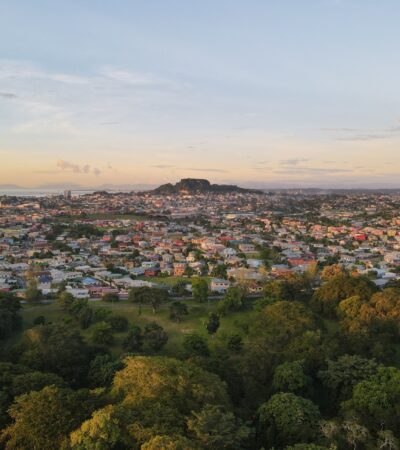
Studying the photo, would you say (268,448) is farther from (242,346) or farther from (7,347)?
(7,347)

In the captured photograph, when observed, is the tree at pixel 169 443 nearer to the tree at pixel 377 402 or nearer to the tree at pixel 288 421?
the tree at pixel 288 421

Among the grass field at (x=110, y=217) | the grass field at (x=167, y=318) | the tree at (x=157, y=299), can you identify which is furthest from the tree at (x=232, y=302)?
the grass field at (x=110, y=217)

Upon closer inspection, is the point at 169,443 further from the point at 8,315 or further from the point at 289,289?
the point at 289,289

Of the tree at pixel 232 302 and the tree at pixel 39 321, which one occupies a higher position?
the tree at pixel 232 302

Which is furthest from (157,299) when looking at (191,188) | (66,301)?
(191,188)

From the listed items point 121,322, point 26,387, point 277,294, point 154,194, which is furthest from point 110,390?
point 154,194

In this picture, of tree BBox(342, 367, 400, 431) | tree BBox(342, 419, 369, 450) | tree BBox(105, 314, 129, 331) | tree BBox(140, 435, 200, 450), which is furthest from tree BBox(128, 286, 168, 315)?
tree BBox(140, 435, 200, 450)

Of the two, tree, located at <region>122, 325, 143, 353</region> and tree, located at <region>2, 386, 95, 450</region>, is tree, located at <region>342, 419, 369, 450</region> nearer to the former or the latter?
tree, located at <region>2, 386, 95, 450</region>
